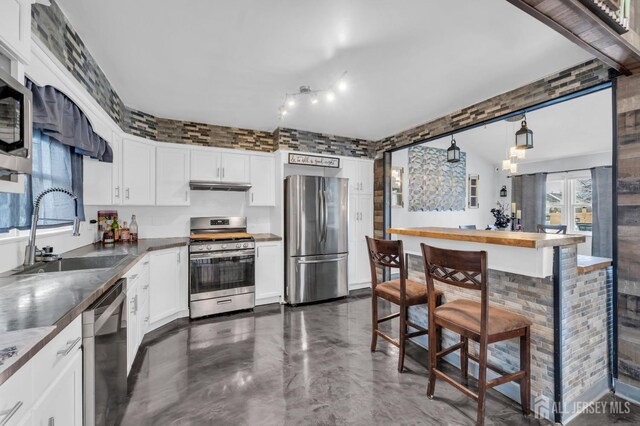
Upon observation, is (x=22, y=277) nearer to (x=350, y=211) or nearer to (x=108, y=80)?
(x=108, y=80)

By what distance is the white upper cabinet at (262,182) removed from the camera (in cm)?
404

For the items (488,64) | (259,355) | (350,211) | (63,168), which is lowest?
(259,355)

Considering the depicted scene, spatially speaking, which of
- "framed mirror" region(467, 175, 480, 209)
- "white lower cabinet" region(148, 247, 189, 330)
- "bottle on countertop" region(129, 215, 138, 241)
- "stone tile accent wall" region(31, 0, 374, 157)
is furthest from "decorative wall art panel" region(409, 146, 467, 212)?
"bottle on countertop" region(129, 215, 138, 241)

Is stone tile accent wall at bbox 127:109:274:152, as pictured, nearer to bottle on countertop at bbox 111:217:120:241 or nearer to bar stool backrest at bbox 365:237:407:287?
bottle on countertop at bbox 111:217:120:241

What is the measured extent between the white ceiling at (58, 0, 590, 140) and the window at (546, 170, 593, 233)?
15.9ft

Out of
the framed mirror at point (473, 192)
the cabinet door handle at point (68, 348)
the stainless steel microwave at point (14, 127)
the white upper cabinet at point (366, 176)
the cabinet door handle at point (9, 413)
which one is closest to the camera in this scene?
the cabinet door handle at point (9, 413)

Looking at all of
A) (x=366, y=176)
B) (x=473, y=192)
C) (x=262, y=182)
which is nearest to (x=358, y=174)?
(x=366, y=176)

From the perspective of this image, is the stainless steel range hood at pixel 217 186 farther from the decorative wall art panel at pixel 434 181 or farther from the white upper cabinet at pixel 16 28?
the decorative wall art panel at pixel 434 181

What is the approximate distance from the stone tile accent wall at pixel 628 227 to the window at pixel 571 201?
5027 mm

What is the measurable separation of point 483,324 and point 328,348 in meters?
1.55

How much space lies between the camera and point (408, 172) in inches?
226

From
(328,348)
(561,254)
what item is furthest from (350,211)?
(561,254)

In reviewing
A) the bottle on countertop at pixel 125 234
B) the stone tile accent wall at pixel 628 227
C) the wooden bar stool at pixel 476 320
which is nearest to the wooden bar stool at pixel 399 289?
the wooden bar stool at pixel 476 320

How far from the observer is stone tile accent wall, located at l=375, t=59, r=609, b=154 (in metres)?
2.23
